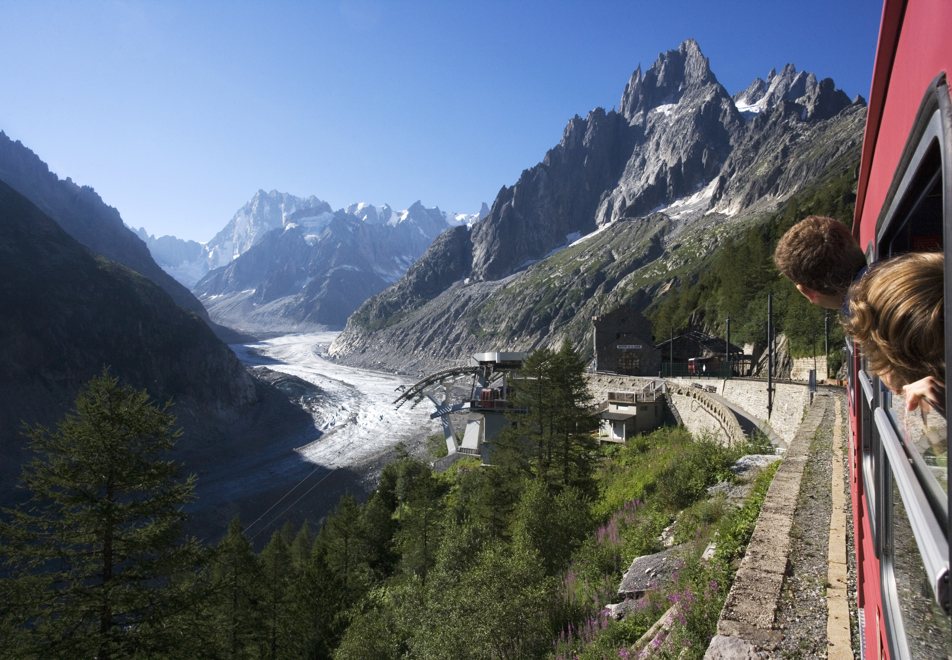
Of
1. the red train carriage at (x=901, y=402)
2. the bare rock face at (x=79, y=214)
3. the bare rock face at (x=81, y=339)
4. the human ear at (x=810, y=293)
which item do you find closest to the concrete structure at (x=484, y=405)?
the human ear at (x=810, y=293)

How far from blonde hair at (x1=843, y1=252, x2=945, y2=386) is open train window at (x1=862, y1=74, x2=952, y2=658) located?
0.13 metres

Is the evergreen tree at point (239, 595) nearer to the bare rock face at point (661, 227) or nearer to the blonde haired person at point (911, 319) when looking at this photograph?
the blonde haired person at point (911, 319)

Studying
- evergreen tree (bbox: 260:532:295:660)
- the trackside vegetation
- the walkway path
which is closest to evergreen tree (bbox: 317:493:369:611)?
evergreen tree (bbox: 260:532:295:660)

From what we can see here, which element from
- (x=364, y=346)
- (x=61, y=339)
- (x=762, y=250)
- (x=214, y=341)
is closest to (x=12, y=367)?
(x=61, y=339)

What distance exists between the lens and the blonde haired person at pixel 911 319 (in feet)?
4.06

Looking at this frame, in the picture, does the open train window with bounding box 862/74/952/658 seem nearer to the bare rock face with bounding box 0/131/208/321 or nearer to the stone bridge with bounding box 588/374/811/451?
the stone bridge with bounding box 588/374/811/451

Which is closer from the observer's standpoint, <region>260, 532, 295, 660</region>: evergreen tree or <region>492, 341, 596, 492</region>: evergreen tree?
<region>260, 532, 295, 660</region>: evergreen tree

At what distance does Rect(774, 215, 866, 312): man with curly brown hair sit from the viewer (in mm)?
2697

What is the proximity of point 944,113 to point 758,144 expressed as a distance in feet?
545

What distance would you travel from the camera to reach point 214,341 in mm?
91688

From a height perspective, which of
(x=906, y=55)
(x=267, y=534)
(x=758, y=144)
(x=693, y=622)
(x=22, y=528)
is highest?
(x=758, y=144)

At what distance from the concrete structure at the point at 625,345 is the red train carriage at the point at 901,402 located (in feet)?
165

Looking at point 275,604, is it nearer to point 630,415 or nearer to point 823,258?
point 630,415

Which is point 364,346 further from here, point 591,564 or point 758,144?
point 591,564
